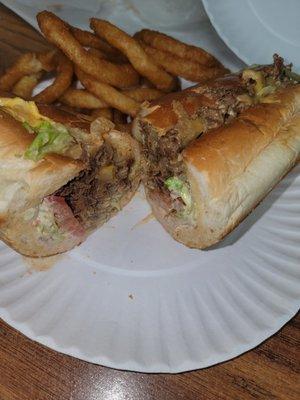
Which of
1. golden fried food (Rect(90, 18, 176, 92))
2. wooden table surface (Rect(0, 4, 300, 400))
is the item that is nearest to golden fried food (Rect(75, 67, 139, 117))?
golden fried food (Rect(90, 18, 176, 92))

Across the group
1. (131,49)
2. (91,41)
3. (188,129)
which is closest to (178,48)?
(131,49)

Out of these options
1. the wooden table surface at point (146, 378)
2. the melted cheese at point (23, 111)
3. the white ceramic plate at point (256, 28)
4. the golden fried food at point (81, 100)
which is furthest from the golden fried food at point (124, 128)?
the wooden table surface at point (146, 378)

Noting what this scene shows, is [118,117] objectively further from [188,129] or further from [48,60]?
[188,129]

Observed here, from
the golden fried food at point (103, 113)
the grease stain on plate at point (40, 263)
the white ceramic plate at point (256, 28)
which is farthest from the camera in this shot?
the white ceramic plate at point (256, 28)

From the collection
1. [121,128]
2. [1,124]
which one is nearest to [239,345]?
[121,128]

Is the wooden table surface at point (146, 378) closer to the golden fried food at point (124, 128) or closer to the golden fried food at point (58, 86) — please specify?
the golden fried food at point (124, 128)

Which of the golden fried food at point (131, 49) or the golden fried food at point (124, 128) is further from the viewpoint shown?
the golden fried food at point (131, 49)

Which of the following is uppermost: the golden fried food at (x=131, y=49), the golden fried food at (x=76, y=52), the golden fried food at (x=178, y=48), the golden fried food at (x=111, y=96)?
the golden fried food at (x=178, y=48)

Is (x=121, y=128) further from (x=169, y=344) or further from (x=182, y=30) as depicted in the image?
(x=182, y=30)
